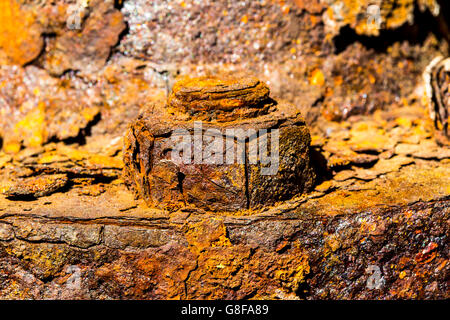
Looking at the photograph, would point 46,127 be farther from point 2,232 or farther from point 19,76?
point 2,232

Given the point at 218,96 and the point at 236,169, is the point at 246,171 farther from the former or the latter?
the point at 218,96

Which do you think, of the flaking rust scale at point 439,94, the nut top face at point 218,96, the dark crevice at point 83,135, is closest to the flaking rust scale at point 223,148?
the nut top face at point 218,96

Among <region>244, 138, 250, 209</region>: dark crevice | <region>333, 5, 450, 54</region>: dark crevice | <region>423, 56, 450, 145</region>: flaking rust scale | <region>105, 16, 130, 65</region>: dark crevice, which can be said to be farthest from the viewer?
<region>333, 5, 450, 54</region>: dark crevice

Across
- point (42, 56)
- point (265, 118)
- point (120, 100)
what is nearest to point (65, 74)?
point (42, 56)

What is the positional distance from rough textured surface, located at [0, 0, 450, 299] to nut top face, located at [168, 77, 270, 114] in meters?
0.02

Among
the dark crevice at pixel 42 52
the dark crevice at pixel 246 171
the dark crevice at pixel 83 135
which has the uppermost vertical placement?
the dark crevice at pixel 42 52

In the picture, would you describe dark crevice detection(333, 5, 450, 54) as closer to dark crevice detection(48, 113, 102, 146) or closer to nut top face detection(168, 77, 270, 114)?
nut top face detection(168, 77, 270, 114)

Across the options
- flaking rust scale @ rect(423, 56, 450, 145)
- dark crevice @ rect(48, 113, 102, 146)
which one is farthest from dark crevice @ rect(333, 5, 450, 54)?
dark crevice @ rect(48, 113, 102, 146)

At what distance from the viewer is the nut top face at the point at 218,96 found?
1.81 meters

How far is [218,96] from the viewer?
1809 millimetres

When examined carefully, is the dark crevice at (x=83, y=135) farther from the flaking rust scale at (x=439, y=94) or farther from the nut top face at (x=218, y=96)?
the flaking rust scale at (x=439, y=94)

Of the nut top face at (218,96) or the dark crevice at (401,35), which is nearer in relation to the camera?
the nut top face at (218,96)

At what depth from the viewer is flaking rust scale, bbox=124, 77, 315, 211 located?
176cm

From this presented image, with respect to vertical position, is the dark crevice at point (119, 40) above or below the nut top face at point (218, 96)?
above
